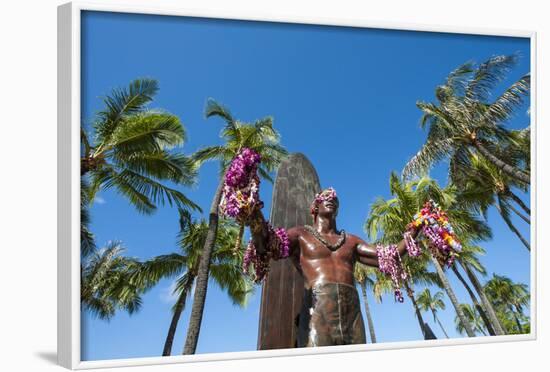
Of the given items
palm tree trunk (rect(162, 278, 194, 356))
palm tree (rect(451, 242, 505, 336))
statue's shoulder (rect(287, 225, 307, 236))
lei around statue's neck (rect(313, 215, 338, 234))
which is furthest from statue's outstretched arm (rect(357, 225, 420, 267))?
palm tree trunk (rect(162, 278, 194, 356))

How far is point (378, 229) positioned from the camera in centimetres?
1480

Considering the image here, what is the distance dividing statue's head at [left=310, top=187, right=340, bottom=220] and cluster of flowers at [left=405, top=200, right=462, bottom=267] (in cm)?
61

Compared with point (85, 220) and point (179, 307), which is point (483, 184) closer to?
point (179, 307)

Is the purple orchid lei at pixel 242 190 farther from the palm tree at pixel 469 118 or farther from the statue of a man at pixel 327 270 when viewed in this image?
the palm tree at pixel 469 118

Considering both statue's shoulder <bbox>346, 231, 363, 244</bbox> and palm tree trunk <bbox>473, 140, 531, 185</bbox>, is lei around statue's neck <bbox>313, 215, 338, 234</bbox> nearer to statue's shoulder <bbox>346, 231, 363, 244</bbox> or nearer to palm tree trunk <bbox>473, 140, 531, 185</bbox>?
statue's shoulder <bbox>346, 231, 363, 244</bbox>

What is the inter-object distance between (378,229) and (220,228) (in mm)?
3404

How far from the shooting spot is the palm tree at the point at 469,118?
872 cm

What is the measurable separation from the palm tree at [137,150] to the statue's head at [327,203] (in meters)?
1.78

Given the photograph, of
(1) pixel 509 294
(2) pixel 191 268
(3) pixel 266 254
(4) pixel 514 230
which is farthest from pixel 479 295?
(3) pixel 266 254

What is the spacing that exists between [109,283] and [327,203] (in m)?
3.33

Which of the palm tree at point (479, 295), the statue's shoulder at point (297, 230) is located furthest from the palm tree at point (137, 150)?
the palm tree at point (479, 295)

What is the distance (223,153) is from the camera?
1057cm

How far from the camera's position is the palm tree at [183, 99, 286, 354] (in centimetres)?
927
